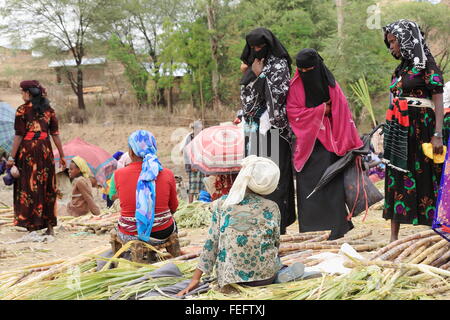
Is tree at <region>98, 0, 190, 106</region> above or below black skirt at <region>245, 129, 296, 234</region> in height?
above

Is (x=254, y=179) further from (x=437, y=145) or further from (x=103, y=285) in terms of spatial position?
(x=437, y=145)

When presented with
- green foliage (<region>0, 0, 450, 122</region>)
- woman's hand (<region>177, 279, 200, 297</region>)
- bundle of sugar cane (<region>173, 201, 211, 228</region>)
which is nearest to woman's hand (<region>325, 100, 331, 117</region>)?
woman's hand (<region>177, 279, 200, 297</region>)

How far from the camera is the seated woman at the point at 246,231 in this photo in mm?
3465

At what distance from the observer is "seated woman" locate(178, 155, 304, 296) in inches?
136

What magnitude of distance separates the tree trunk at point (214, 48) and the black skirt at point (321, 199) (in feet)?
71.3

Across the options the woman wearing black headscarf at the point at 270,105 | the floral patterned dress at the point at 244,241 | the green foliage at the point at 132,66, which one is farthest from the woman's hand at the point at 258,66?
the green foliage at the point at 132,66

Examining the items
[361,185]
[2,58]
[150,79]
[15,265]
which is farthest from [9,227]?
[2,58]

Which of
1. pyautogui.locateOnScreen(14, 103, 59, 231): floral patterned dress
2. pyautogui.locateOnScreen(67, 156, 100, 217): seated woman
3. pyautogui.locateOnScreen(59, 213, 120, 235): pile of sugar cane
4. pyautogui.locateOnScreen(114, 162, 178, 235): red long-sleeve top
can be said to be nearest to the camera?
pyautogui.locateOnScreen(114, 162, 178, 235): red long-sleeve top

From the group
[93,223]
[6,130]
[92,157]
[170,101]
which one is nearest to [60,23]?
[170,101]

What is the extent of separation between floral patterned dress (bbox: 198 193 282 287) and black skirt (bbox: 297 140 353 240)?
173 centimetres

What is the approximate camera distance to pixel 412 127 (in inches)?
191

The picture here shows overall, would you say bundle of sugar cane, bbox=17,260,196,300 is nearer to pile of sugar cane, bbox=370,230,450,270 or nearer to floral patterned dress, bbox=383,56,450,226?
pile of sugar cane, bbox=370,230,450,270

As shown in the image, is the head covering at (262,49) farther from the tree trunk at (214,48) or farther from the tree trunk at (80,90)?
the tree trunk at (80,90)
